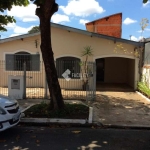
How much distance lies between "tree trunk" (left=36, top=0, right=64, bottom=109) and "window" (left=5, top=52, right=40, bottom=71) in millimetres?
7630

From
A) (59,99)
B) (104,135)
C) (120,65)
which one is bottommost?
(104,135)

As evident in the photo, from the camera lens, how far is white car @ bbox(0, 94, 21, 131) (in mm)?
5090

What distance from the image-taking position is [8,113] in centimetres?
525

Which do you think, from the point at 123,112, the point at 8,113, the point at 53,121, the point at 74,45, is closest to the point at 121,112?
the point at 123,112

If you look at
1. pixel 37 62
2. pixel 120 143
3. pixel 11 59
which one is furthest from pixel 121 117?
pixel 11 59

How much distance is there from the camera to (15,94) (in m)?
10.5

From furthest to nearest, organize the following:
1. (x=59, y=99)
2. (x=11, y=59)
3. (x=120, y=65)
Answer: (x=120, y=65) → (x=11, y=59) → (x=59, y=99)

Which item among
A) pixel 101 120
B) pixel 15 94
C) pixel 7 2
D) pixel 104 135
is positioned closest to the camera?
pixel 104 135

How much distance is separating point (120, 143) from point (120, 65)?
13651 millimetres

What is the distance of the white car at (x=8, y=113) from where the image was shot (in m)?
5.09

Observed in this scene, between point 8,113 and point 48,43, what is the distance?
3000 mm

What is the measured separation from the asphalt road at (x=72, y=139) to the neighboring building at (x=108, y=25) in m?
21.2

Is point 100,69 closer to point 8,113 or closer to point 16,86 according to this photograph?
point 16,86

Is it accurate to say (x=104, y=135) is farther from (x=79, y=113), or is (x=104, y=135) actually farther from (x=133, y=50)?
(x=133, y=50)
